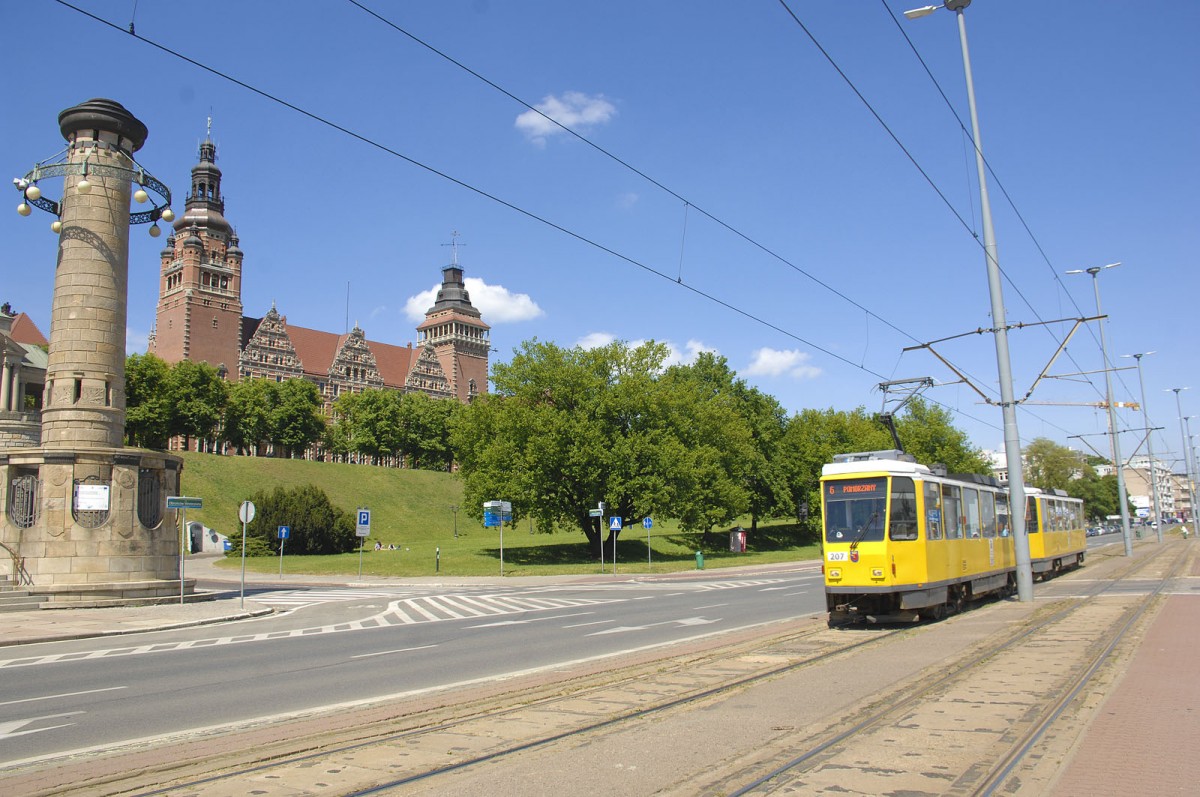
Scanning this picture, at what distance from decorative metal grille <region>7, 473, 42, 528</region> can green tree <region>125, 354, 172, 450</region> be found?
61817mm

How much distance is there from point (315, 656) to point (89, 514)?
1431cm

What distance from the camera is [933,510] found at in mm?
17562

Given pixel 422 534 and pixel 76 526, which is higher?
pixel 76 526

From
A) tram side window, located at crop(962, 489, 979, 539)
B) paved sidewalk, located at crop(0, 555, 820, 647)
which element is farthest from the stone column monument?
tram side window, located at crop(962, 489, 979, 539)

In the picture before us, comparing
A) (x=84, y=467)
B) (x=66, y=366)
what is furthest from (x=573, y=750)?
(x=66, y=366)

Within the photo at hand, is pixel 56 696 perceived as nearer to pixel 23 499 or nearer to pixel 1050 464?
pixel 23 499

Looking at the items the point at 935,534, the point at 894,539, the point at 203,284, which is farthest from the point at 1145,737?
the point at 203,284

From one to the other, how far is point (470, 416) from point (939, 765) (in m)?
47.7

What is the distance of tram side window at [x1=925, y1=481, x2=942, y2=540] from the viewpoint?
56.4 ft

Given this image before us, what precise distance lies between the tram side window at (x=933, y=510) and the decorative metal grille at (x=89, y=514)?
2208 centimetres

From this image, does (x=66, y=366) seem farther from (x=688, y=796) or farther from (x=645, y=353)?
(x=645, y=353)

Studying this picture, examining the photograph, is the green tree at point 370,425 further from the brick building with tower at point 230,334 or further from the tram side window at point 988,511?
the tram side window at point 988,511

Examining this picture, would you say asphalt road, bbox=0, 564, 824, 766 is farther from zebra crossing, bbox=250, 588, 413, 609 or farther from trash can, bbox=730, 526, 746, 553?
trash can, bbox=730, 526, 746, 553

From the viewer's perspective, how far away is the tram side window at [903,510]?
16.4 metres
